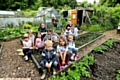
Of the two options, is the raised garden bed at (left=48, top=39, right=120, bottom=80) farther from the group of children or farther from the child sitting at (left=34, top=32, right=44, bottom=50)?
the child sitting at (left=34, top=32, right=44, bottom=50)

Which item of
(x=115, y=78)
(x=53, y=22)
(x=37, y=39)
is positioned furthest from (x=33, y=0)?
(x=115, y=78)

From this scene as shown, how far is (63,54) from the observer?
4.56 m

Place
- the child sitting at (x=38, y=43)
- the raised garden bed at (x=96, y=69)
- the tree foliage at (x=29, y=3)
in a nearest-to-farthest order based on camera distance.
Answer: the raised garden bed at (x=96, y=69)
the child sitting at (x=38, y=43)
the tree foliage at (x=29, y=3)

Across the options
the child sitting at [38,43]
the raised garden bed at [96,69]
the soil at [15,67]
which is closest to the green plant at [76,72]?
the raised garden bed at [96,69]

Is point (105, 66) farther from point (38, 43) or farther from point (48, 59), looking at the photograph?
point (38, 43)

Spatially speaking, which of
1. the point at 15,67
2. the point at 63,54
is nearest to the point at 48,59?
the point at 63,54

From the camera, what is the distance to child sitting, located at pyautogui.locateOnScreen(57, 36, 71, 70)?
4.47 meters

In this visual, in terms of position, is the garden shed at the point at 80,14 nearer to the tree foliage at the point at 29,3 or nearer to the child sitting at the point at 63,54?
the child sitting at the point at 63,54

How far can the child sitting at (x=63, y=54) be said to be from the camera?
4.47m

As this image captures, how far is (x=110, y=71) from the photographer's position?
468 centimetres

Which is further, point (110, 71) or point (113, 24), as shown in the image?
point (113, 24)

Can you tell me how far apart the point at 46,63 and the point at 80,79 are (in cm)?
101

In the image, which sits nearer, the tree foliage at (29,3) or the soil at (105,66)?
the soil at (105,66)

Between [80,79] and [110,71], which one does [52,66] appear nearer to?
[80,79]
